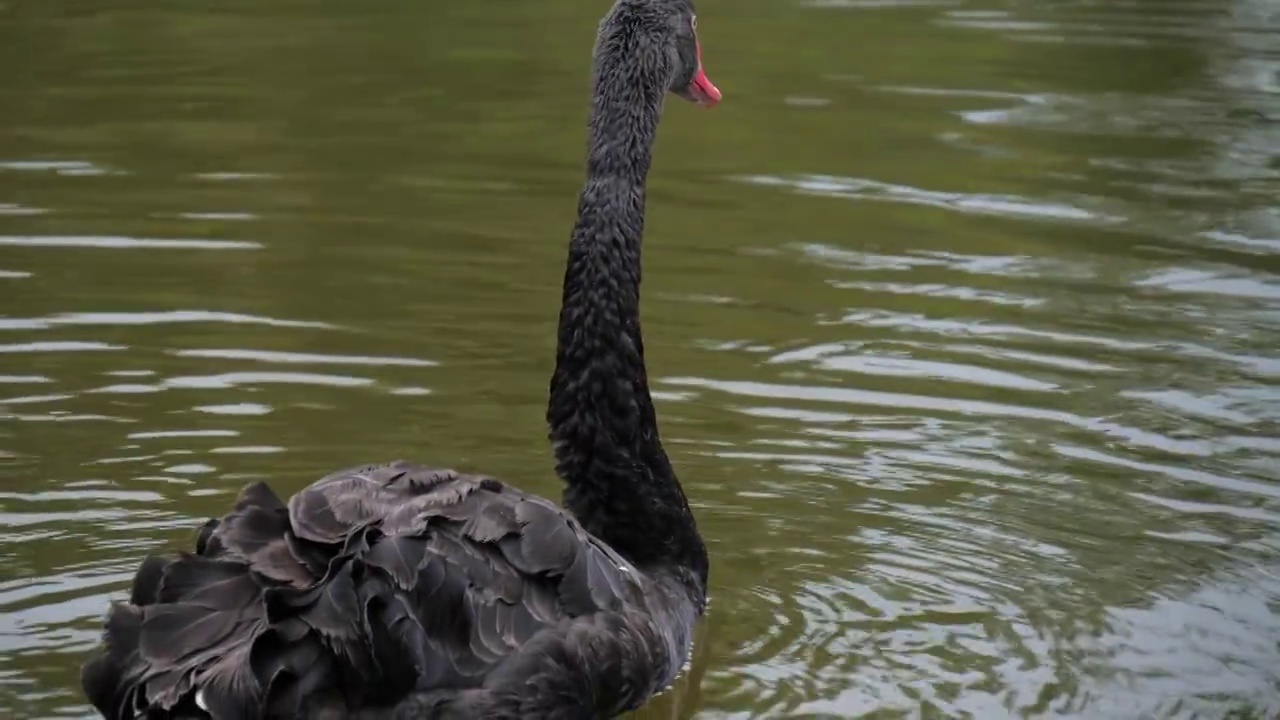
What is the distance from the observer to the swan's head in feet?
21.8

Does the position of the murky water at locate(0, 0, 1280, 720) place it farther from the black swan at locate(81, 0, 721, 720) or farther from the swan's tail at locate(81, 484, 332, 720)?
the swan's tail at locate(81, 484, 332, 720)

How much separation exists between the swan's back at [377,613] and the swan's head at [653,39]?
1.62 metres

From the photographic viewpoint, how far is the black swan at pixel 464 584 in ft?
16.5

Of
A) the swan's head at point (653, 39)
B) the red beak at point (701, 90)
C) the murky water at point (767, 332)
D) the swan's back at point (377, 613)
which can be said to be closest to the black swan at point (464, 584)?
the swan's back at point (377, 613)

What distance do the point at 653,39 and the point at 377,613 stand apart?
2.36 m

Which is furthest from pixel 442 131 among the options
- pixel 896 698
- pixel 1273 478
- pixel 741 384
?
pixel 896 698

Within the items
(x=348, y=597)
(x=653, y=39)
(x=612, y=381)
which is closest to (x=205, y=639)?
(x=348, y=597)

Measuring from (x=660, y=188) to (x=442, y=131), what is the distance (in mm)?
1690

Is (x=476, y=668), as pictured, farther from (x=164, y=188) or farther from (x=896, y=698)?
(x=164, y=188)

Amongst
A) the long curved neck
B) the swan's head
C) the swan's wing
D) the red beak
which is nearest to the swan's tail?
the swan's wing

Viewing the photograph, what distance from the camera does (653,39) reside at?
6.71m

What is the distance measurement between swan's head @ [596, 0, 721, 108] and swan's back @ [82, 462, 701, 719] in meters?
1.62

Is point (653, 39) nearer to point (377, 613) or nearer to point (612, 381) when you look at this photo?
point (612, 381)

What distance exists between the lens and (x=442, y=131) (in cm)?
1273
